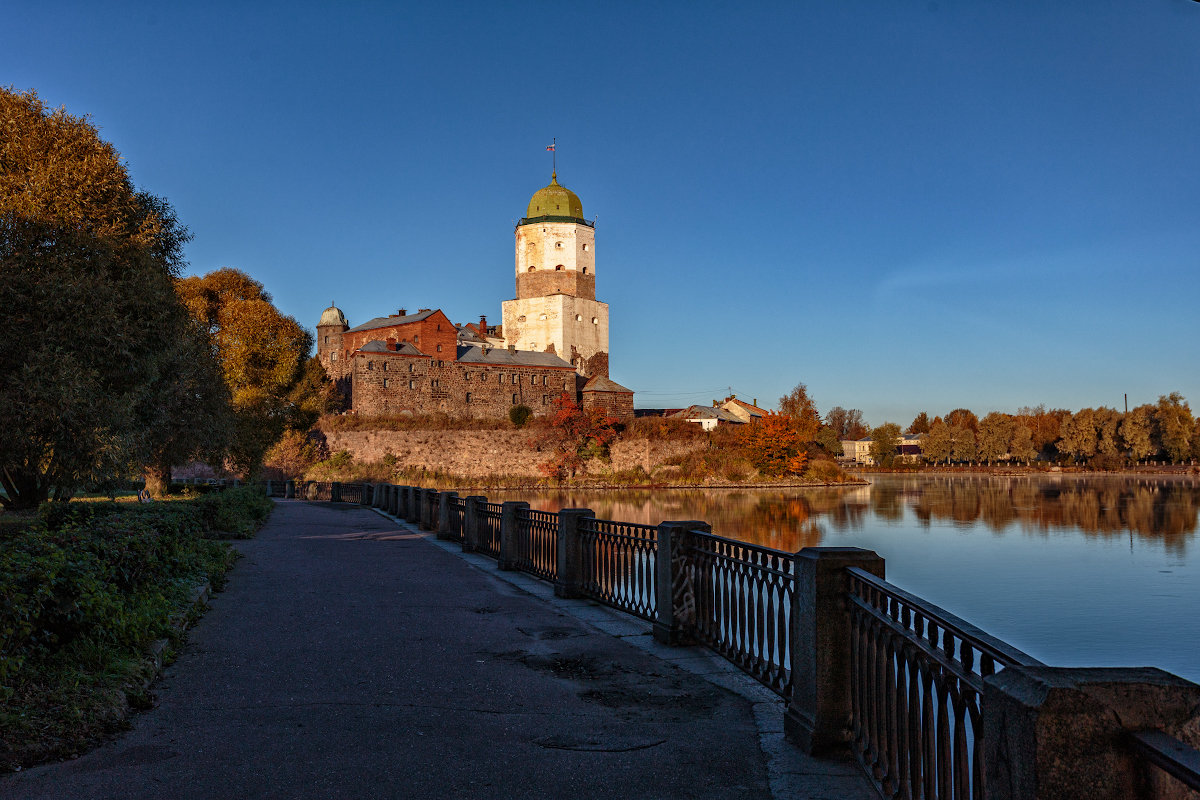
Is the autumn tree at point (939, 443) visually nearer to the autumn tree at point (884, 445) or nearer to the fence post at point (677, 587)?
the autumn tree at point (884, 445)

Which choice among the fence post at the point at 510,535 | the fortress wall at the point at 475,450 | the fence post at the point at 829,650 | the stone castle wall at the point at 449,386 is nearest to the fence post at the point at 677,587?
the fence post at the point at 829,650

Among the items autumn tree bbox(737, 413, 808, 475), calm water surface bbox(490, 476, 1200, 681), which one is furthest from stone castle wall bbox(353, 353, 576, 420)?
autumn tree bbox(737, 413, 808, 475)

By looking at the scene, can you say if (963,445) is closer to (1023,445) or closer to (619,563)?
(1023,445)

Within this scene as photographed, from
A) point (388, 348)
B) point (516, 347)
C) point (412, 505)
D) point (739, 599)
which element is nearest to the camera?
point (739, 599)

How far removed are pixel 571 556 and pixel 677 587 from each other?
10.5ft

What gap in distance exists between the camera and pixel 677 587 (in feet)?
25.6

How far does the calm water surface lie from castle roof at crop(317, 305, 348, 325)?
28799 mm

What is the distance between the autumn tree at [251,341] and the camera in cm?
4678

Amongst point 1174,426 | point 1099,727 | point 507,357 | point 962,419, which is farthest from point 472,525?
point 962,419

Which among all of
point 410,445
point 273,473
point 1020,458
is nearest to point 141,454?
point 273,473

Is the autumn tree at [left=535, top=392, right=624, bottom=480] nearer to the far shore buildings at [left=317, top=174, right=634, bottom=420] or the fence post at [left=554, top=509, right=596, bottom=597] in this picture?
the far shore buildings at [left=317, top=174, right=634, bottom=420]

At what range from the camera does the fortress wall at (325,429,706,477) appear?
237ft

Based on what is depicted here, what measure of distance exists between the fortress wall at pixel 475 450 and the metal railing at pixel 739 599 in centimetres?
6710

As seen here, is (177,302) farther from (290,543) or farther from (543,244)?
(543,244)
